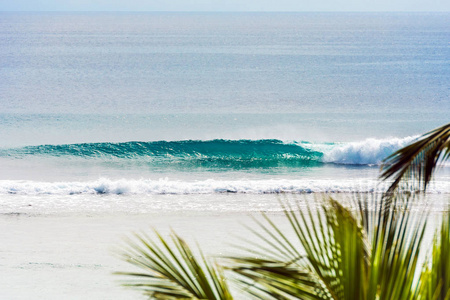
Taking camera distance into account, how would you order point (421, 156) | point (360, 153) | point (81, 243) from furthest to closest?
1. point (360, 153)
2. point (81, 243)
3. point (421, 156)

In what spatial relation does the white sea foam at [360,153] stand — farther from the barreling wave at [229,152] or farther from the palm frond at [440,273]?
the palm frond at [440,273]

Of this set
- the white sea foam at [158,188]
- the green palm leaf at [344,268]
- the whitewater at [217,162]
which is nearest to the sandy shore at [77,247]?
the white sea foam at [158,188]

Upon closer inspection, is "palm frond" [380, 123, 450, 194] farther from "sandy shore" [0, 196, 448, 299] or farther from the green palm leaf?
"sandy shore" [0, 196, 448, 299]

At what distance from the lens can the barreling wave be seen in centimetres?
2308

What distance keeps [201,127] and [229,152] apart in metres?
6.53

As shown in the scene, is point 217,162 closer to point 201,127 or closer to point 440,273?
point 201,127

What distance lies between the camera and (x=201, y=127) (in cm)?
3088

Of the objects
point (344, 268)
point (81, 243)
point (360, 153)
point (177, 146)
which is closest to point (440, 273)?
point (344, 268)

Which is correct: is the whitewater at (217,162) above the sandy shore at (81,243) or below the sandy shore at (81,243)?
above

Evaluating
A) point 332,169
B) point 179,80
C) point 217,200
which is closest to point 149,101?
point 179,80

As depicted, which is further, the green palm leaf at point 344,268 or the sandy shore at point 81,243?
the sandy shore at point 81,243

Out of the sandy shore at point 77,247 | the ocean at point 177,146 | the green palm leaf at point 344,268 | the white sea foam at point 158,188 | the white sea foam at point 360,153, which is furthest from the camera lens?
the white sea foam at point 360,153

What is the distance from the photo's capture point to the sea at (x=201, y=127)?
16.6 m

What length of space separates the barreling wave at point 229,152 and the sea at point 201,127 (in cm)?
8
